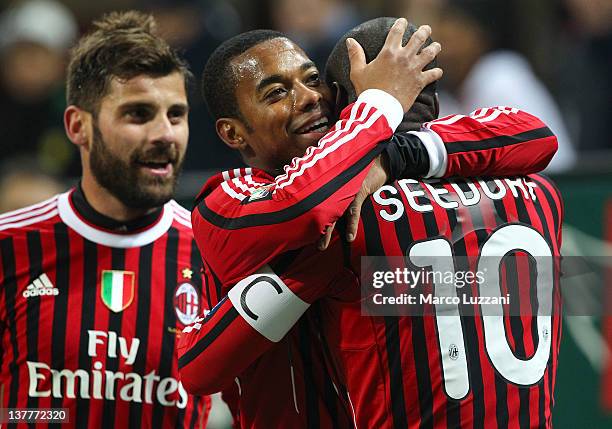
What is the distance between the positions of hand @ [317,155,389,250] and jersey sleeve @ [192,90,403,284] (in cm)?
5

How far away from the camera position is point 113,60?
3645mm

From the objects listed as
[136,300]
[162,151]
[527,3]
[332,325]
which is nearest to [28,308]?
[136,300]

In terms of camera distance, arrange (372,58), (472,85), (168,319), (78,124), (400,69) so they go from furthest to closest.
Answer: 1. (472,85)
2. (78,124)
3. (168,319)
4. (372,58)
5. (400,69)

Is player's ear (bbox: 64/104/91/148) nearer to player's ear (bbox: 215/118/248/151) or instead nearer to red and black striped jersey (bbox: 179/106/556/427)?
player's ear (bbox: 215/118/248/151)

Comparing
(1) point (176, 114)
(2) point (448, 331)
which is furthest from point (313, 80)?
(1) point (176, 114)

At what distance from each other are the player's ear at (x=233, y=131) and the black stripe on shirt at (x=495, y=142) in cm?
62

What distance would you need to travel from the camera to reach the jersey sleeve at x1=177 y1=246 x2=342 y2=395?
8.49 feet

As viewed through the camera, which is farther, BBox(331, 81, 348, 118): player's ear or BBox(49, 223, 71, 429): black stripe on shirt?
BBox(49, 223, 71, 429): black stripe on shirt

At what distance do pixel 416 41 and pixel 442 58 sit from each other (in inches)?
159

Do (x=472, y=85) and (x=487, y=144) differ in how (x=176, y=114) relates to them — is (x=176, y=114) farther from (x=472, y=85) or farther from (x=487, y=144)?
(x=472, y=85)

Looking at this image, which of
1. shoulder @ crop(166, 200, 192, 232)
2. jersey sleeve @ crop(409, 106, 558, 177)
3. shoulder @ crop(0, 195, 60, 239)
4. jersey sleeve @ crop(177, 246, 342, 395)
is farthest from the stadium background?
jersey sleeve @ crop(177, 246, 342, 395)

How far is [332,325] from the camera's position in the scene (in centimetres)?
272

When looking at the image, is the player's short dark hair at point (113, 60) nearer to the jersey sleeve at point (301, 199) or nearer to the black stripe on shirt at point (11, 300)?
the black stripe on shirt at point (11, 300)

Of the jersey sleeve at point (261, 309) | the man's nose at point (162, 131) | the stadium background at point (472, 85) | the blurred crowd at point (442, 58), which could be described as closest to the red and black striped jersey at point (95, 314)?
the man's nose at point (162, 131)
